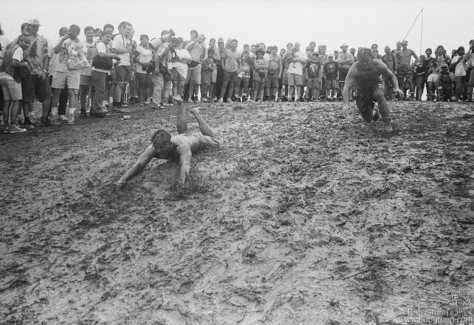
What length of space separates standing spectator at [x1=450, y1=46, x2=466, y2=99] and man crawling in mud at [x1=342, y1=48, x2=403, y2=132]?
18.3ft

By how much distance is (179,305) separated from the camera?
12.4ft

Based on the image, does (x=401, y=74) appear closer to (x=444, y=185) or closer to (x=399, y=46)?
(x=399, y=46)

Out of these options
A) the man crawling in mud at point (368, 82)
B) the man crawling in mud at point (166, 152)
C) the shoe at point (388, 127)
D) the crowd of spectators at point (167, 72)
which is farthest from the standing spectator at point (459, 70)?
the man crawling in mud at point (166, 152)

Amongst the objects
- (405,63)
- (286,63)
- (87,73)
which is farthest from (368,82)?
(405,63)

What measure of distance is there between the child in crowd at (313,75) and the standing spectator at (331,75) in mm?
276

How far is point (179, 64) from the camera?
10.9 meters

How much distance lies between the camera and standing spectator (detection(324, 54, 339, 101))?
1329cm

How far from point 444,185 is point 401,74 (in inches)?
374

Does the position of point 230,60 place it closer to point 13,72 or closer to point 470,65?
point 13,72

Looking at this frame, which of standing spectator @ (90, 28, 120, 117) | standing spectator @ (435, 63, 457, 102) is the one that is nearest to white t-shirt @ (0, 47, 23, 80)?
standing spectator @ (90, 28, 120, 117)

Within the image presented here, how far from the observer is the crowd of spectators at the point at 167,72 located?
8.27 meters

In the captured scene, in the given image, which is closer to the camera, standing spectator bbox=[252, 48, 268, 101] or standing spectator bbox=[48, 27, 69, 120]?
standing spectator bbox=[48, 27, 69, 120]

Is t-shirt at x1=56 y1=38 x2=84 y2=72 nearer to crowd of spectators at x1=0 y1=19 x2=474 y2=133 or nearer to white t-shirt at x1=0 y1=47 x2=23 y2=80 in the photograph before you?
crowd of spectators at x1=0 y1=19 x2=474 y2=133

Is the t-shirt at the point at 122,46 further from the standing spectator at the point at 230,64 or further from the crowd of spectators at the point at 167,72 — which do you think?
the standing spectator at the point at 230,64
